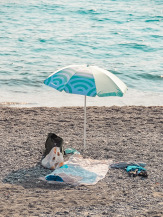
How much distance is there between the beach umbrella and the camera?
7371 millimetres

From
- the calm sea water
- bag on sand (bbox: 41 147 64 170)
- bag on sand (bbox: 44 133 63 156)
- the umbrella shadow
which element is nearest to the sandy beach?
the umbrella shadow

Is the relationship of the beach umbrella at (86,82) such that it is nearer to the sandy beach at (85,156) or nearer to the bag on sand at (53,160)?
the bag on sand at (53,160)

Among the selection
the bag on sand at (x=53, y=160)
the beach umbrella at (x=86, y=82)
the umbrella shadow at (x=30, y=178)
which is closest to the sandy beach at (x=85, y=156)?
the umbrella shadow at (x=30, y=178)

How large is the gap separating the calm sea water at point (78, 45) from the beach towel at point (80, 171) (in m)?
5.55

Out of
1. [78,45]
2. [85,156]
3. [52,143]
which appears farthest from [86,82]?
→ [78,45]

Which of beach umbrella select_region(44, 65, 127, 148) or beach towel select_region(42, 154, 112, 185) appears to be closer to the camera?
beach towel select_region(42, 154, 112, 185)

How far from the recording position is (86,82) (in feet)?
24.4

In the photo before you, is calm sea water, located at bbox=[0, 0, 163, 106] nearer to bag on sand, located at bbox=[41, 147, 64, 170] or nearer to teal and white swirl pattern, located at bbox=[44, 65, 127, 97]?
teal and white swirl pattern, located at bbox=[44, 65, 127, 97]

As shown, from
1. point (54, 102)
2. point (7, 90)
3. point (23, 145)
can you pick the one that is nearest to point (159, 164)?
point (23, 145)

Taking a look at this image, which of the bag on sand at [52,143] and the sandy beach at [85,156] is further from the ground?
the bag on sand at [52,143]

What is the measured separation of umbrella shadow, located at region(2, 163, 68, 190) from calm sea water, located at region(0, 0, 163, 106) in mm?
5866

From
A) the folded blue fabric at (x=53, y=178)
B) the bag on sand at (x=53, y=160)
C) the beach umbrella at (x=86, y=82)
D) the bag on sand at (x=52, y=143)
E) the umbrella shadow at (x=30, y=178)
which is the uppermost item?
the beach umbrella at (x=86, y=82)

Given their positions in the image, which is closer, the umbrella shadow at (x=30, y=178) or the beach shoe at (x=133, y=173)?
the umbrella shadow at (x=30, y=178)

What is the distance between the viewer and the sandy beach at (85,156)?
225 inches
